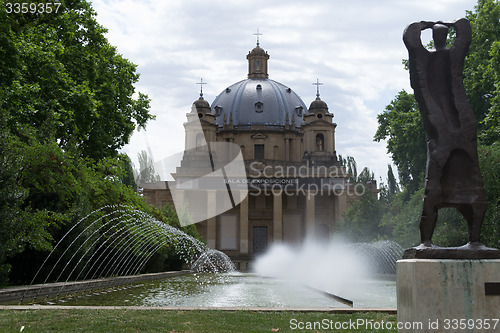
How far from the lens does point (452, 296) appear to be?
660cm

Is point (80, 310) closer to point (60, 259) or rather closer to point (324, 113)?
point (60, 259)

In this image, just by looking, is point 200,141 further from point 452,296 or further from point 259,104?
point 452,296

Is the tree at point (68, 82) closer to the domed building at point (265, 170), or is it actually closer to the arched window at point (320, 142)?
the domed building at point (265, 170)

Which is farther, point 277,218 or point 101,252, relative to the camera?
point 277,218

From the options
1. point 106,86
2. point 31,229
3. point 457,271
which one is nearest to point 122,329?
point 457,271

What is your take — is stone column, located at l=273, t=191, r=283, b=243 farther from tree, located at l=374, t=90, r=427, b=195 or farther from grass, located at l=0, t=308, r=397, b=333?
grass, located at l=0, t=308, r=397, b=333

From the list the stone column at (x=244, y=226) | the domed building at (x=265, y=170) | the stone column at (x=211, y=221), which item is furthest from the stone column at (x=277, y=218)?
the stone column at (x=211, y=221)

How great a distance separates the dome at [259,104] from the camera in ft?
248

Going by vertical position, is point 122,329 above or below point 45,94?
below

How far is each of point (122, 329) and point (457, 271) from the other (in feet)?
14.7

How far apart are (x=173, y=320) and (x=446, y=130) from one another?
4839mm

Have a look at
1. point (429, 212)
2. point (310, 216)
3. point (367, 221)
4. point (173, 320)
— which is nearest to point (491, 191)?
point (429, 212)

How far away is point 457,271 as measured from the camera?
263 inches

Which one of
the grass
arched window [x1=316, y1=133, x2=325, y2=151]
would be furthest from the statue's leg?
arched window [x1=316, y1=133, x2=325, y2=151]
